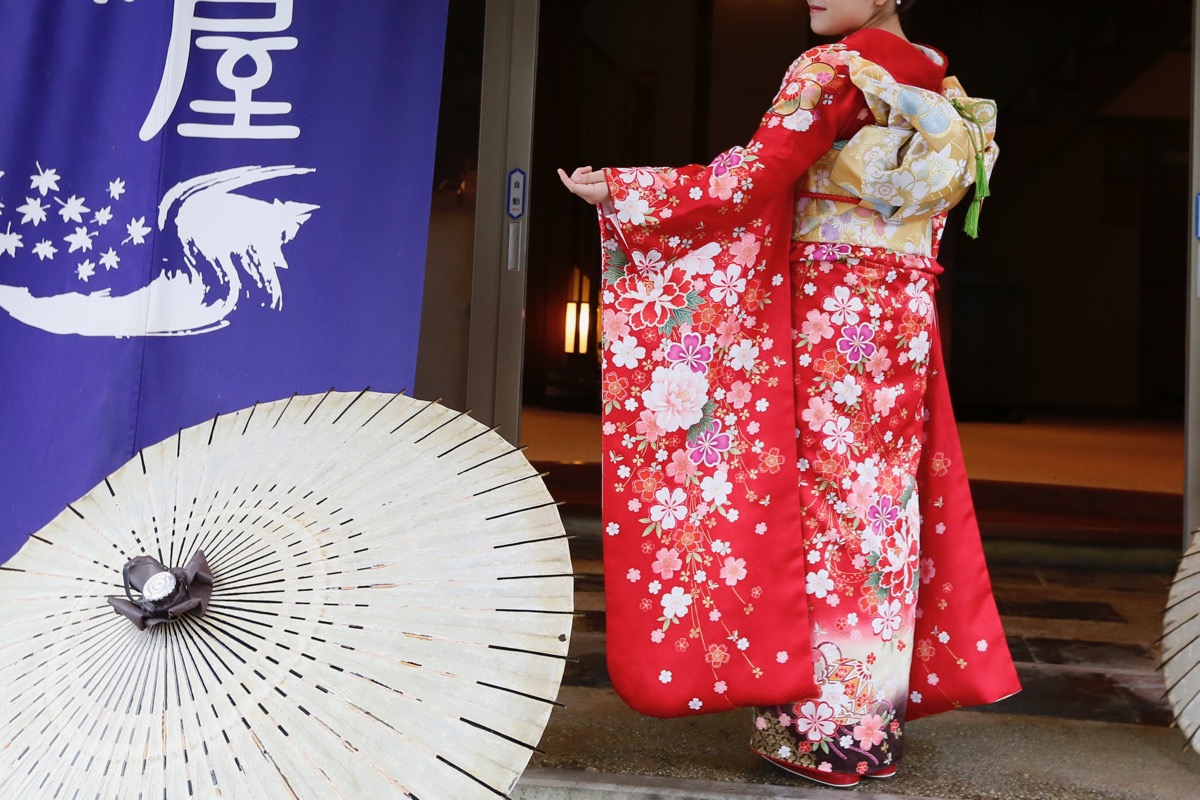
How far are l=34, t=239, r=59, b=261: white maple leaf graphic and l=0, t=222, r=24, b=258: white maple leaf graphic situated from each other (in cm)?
7

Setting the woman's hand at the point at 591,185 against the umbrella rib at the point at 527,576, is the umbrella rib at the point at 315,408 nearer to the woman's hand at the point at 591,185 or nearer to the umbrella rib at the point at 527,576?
the umbrella rib at the point at 527,576

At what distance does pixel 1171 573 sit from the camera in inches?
157

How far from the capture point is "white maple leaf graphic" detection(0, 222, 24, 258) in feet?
9.47

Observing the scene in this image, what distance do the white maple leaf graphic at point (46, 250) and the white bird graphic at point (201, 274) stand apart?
112mm

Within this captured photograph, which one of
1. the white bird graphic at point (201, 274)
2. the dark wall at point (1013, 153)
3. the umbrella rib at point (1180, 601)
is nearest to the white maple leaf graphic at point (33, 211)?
the white bird graphic at point (201, 274)

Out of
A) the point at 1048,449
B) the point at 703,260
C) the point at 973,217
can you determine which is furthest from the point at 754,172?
the point at 1048,449

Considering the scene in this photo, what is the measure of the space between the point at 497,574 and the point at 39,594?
0.66m

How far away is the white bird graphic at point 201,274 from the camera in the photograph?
286 cm

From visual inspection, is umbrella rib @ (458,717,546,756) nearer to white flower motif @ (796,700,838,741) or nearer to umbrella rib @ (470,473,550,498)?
umbrella rib @ (470,473,550,498)

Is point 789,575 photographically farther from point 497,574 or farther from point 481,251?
point 481,251

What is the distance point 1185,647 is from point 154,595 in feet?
6.12

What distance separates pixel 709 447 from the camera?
6.24 feet

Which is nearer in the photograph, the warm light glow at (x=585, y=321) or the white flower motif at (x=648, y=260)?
the white flower motif at (x=648, y=260)

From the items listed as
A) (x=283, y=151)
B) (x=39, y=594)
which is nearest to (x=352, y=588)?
(x=39, y=594)
